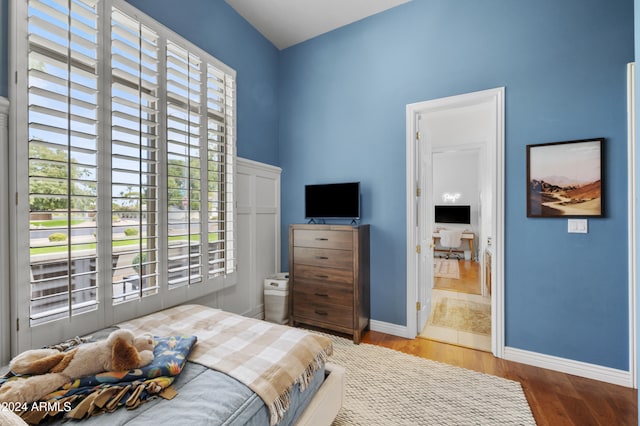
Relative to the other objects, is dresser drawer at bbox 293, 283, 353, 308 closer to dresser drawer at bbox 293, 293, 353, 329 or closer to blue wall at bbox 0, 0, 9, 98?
dresser drawer at bbox 293, 293, 353, 329

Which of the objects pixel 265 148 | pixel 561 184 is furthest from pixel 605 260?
pixel 265 148

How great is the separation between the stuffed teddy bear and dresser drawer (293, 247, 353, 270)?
5.71 ft

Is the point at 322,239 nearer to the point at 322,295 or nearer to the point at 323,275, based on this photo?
the point at 323,275

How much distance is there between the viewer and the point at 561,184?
2176 mm

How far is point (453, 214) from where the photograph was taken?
25.4 ft

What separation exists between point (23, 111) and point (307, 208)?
7.47ft

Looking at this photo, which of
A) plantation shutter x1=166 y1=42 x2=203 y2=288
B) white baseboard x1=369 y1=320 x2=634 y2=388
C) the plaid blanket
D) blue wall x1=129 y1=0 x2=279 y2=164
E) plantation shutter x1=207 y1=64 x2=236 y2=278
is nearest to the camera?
the plaid blanket

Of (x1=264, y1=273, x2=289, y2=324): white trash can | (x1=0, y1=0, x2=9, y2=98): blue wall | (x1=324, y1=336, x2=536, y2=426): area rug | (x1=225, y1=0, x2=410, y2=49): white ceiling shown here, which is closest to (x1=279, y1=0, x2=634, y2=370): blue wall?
(x1=225, y1=0, x2=410, y2=49): white ceiling

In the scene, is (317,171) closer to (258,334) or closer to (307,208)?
(307,208)

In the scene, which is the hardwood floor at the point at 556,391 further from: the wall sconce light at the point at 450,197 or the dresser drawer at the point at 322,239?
the wall sconce light at the point at 450,197

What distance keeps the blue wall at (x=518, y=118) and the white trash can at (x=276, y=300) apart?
3.16ft

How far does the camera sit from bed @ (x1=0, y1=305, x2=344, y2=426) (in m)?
0.99

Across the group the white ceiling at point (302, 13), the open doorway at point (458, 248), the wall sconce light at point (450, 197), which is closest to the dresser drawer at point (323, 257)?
the open doorway at point (458, 248)

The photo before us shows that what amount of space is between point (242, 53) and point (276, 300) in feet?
8.98
